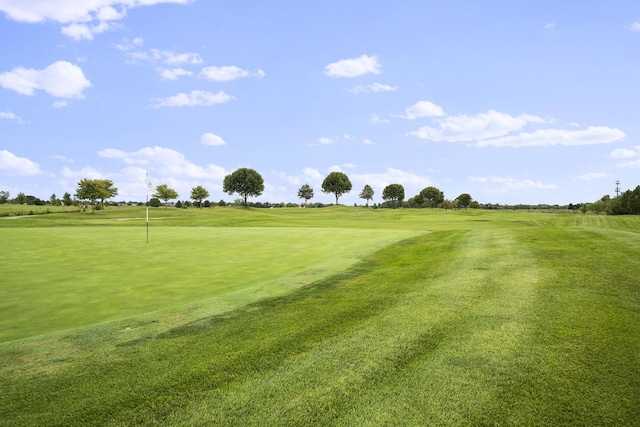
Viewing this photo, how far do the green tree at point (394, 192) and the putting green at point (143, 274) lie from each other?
448 feet

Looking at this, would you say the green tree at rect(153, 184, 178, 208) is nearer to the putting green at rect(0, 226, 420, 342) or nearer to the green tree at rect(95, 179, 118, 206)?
the green tree at rect(95, 179, 118, 206)

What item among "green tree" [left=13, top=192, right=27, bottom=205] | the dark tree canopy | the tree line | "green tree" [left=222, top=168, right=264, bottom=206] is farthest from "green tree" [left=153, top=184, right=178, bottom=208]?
"green tree" [left=13, top=192, right=27, bottom=205]

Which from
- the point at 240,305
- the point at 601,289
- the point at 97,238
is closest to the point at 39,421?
the point at 240,305

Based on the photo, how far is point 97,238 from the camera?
2228cm

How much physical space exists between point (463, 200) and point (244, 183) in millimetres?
96801

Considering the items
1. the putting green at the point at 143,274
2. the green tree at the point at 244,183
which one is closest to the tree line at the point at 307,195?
the green tree at the point at 244,183

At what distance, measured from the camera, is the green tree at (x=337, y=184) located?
130250mm

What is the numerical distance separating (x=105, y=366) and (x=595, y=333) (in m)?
7.17

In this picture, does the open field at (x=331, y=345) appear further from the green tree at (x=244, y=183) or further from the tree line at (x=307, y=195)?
the green tree at (x=244, y=183)

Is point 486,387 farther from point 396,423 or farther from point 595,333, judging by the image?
point 595,333

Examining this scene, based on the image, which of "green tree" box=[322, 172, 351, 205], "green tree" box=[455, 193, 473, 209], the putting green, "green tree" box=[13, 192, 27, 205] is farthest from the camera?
"green tree" box=[455, 193, 473, 209]

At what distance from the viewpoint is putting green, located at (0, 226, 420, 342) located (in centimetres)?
832

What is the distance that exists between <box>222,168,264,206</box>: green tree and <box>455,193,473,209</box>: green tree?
89.7 meters

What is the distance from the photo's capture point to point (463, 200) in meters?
161
